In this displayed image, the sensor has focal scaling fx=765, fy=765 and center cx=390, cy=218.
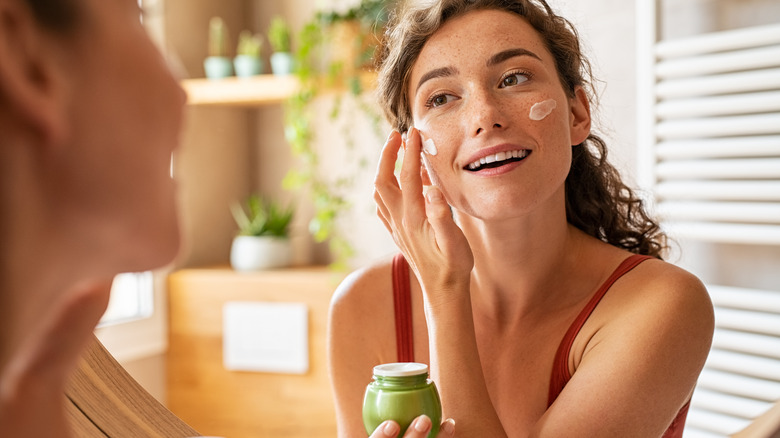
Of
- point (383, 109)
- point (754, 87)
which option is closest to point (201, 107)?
point (383, 109)

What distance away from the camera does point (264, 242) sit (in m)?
2.40

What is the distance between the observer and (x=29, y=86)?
0.22 meters

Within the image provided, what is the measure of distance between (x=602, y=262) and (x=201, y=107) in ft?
5.93

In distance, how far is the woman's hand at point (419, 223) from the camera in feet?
2.94

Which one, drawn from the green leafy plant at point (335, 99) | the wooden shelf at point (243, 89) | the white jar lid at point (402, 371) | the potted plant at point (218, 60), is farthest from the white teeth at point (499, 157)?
the potted plant at point (218, 60)

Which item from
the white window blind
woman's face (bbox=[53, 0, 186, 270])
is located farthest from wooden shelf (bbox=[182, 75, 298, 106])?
woman's face (bbox=[53, 0, 186, 270])

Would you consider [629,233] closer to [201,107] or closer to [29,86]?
[29,86]

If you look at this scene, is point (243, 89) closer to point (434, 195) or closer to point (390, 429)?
point (434, 195)

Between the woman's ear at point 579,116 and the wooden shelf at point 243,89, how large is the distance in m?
1.29

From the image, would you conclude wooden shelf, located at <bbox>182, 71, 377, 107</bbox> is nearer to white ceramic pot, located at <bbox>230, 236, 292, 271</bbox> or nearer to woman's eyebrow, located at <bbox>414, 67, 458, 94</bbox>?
white ceramic pot, located at <bbox>230, 236, 292, 271</bbox>

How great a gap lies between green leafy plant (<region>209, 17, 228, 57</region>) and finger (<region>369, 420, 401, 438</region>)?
6.52 ft

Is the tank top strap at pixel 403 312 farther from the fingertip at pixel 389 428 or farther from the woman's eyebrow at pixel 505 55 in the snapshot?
the fingertip at pixel 389 428

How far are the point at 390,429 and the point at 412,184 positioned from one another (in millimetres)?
402

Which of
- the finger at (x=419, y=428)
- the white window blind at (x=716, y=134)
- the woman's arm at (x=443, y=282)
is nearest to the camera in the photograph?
the finger at (x=419, y=428)
